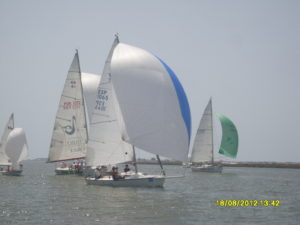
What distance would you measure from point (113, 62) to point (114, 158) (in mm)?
6241

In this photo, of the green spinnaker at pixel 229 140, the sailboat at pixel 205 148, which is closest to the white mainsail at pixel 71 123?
the sailboat at pixel 205 148

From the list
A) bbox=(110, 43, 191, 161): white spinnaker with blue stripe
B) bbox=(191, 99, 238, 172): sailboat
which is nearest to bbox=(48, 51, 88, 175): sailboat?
bbox=(110, 43, 191, 161): white spinnaker with blue stripe

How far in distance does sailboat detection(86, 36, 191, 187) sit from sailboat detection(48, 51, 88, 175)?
1249 cm

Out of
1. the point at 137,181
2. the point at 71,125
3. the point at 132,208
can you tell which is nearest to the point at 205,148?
Result: the point at 71,125

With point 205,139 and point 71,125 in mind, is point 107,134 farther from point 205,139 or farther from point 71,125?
point 205,139

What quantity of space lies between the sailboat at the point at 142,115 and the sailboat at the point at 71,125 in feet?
41.0

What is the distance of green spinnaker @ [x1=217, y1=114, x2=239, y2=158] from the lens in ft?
216

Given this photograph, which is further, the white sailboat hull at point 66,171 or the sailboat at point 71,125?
the sailboat at point 71,125

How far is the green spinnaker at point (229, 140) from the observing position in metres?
65.9

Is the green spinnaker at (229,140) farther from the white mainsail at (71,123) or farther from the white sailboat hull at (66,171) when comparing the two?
the white sailboat hull at (66,171)

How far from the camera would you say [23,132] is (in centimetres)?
4622

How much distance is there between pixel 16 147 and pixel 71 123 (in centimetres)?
572

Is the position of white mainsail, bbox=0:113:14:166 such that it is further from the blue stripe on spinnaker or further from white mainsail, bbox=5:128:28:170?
the blue stripe on spinnaker

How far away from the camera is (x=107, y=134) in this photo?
3209 cm
